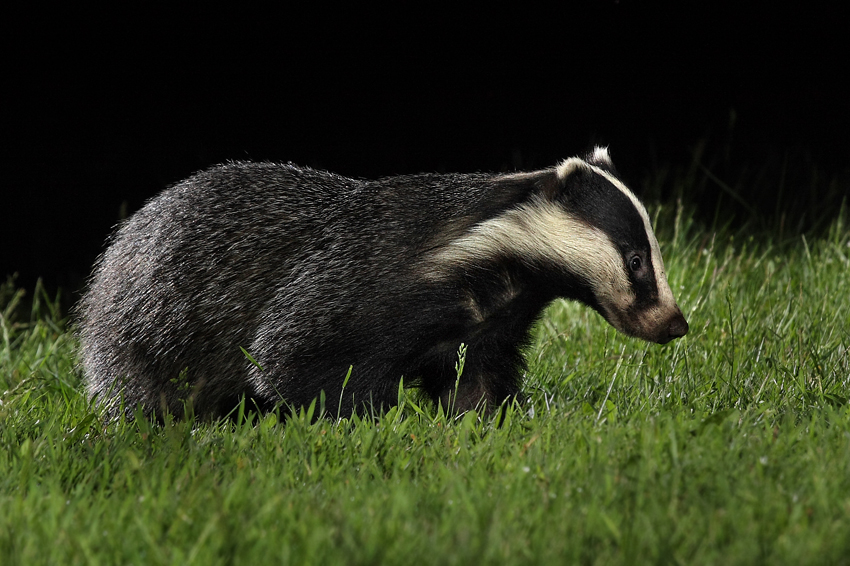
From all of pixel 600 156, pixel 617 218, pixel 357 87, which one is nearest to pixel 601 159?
pixel 600 156

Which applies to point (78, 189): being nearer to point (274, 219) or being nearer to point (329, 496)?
point (274, 219)

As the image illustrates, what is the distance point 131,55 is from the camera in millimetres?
8602

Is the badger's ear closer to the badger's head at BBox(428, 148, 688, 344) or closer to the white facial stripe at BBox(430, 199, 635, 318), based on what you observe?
the badger's head at BBox(428, 148, 688, 344)

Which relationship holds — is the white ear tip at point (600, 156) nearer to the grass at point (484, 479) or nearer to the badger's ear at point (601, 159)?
the badger's ear at point (601, 159)

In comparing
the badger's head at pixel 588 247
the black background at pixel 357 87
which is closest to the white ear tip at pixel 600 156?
the badger's head at pixel 588 247

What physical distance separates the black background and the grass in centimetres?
430

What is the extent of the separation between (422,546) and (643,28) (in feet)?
23.5

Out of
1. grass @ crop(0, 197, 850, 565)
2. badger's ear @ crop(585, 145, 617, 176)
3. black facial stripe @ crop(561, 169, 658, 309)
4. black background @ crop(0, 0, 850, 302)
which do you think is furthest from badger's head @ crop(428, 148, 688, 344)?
black background @ crop(0, 0, 850, 302)

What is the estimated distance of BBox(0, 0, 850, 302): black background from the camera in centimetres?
849

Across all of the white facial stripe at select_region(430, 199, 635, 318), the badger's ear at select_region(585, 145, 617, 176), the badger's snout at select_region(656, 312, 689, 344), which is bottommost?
the badger's snout at select_region(656, 312, 689, 344)

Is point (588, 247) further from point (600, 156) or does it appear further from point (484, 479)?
point (484, 479)

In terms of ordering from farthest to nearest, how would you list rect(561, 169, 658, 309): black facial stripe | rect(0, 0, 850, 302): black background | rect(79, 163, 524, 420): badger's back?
rect(0, 0, 850, 302): black background → rect(79, 163, 524, 420): badger's back → rect(561, 169, 658, 309): black facial stripe

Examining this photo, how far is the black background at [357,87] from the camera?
849 cm

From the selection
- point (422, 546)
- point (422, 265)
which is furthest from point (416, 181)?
point (422, 546)
